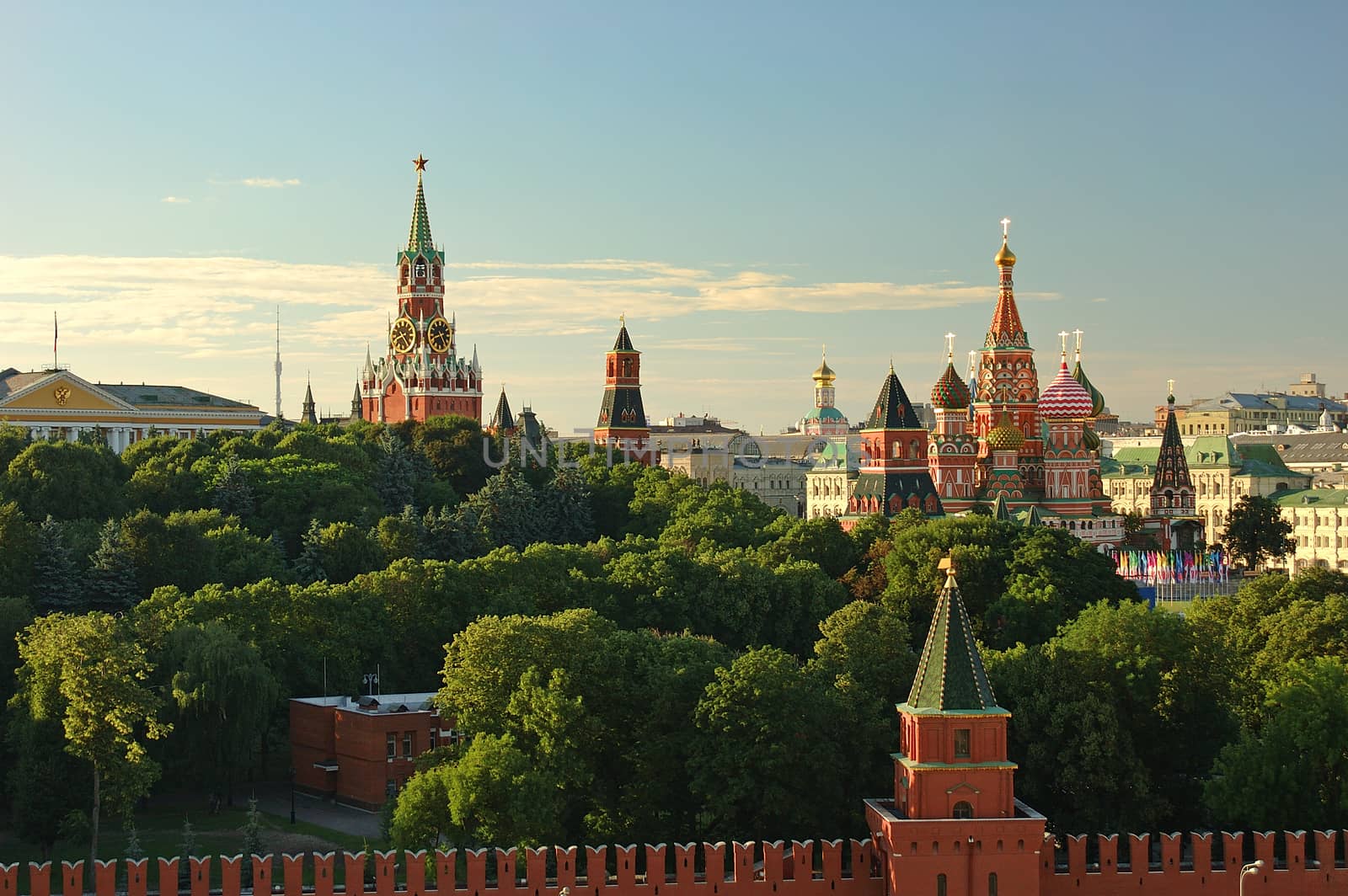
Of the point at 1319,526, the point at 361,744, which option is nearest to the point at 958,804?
the point at 361,744

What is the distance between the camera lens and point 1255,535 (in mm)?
128125

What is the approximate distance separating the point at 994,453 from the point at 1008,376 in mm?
5131

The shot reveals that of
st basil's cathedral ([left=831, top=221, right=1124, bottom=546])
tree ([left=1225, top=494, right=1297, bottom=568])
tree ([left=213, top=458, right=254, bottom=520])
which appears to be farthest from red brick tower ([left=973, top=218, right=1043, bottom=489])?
tree ([left=213, top=458, right=254, bottom=520])

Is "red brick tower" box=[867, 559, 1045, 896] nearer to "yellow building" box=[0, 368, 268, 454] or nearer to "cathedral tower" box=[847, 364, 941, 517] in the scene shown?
"cathedral tower" box=[847, 364, 941, 517]

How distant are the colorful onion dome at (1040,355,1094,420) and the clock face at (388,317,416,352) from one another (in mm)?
57629

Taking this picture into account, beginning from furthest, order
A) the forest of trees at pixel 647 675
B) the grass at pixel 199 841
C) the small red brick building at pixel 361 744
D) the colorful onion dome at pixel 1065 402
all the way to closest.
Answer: the colorful onion dome at pixel 1065 402
the small red brick building at pixel 361 744
the grass at pixel 199 841
the forest of trees at pixel 647 675

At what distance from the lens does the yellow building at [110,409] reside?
11850 cm

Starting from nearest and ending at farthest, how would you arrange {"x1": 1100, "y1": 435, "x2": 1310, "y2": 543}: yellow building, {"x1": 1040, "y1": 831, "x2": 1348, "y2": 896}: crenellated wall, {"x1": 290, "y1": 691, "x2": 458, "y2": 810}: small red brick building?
Answer: {"x1": 1040, "y1": 831, "x2": 1348, "y2": 896}: crenellated wall < {"x1": 290, "y1": 691, "x2": 458, "y2": 810}: small red brick building < {"x1": 1100, "y1": 435, "x2": 1310, "y2": 543}: yellow building

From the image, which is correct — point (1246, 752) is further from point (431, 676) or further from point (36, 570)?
point (36, 570)

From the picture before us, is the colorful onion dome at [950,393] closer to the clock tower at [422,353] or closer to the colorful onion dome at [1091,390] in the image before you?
the colorful onion dome at [1091,390]

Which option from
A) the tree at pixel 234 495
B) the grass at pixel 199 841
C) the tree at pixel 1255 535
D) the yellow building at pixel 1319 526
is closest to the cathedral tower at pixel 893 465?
the tree at pixel 1255 535

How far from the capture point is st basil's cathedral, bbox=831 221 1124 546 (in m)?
116

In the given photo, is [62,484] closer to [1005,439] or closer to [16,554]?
[16,554]

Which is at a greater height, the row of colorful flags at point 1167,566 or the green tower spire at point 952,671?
the row of colorful flags at point 1167,566
